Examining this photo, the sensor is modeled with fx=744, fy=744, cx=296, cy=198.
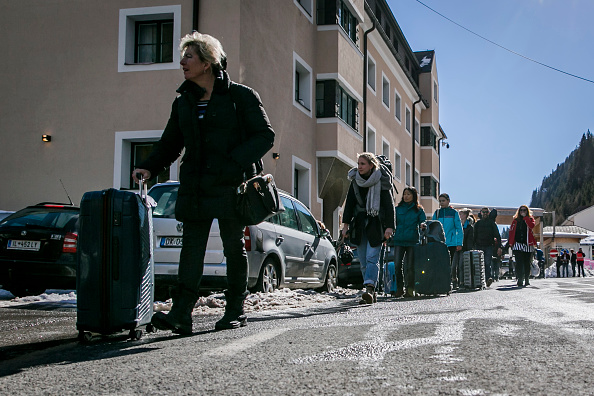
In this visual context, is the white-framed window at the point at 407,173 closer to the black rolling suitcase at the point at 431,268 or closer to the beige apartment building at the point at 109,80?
the beige apartment building at the point at 109,80

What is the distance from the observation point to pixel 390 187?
903cm

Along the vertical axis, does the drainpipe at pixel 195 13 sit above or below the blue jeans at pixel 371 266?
above

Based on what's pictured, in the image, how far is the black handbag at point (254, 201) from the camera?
16.8ft

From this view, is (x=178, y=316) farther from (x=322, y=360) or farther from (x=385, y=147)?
(x=385, y=147)

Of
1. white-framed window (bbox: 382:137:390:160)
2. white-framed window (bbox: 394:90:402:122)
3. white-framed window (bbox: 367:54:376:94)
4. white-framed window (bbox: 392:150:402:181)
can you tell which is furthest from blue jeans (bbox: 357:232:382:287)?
white-framed window (bbox: 394:90:402:122)

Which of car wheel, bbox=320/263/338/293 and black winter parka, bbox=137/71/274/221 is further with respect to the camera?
car wheel, bbox=320/263/338/293

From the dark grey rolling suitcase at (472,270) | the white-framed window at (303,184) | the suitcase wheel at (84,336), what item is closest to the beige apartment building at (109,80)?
the white-framed window at (303,184)

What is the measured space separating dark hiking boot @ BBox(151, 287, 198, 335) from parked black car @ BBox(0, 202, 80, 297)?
17.0 ft

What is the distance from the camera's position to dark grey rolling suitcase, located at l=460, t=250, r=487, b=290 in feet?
45.2

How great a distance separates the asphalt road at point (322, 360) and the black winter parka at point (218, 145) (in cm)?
90

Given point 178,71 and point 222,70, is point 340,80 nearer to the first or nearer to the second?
point 178,71

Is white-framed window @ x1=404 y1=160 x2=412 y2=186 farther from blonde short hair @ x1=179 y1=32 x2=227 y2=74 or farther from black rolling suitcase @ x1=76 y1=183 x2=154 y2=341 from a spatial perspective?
black rolling suitcase @ x1=76 y1=183 x2=154 y2=341

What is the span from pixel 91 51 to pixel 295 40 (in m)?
5.73

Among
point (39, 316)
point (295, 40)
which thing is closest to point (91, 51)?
point (295, 40)
